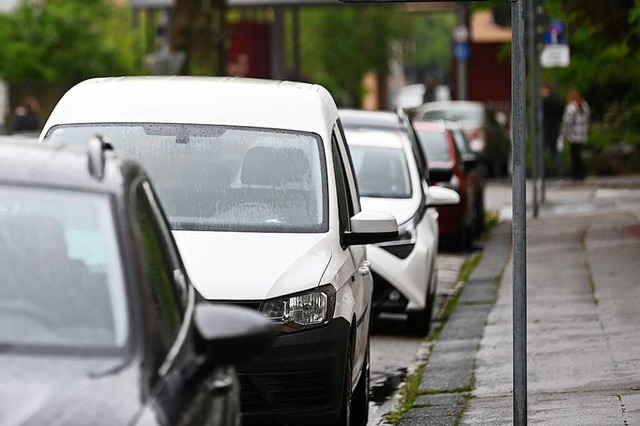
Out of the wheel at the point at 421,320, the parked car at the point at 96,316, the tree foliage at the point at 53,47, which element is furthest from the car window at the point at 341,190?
the tree foliage at the point at 53,47

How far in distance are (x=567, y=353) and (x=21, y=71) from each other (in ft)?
142

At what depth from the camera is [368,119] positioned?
52.7ft

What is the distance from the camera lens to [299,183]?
8.73 meters

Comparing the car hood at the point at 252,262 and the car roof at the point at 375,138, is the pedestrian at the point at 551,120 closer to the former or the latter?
the car roof at the point at 375,138

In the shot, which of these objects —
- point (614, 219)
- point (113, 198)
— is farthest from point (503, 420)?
point (614, 219)

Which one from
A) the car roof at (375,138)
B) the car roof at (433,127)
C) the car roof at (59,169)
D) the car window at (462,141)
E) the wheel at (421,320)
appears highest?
the car roof at (59,169)

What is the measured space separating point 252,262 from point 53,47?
46.3 meters

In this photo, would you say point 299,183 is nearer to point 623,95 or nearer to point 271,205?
point 271,205

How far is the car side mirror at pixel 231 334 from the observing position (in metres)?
4.51

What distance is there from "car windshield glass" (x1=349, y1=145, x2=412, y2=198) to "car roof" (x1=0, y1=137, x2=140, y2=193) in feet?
31.7

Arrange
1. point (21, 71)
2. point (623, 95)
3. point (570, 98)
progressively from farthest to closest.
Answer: point (21, 71) → point (623, 95) → point (570, 98)

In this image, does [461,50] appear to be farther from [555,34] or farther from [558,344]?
[558,344]

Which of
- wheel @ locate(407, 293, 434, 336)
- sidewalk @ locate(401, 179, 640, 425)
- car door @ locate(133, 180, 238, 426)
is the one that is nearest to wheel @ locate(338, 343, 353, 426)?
sidewalk @ locate(401, 179, 640, 425)

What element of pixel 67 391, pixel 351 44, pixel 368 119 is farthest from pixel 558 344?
pixel 351 44
